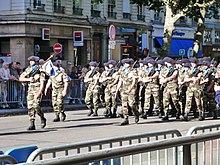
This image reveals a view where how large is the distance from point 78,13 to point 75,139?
90.9ft

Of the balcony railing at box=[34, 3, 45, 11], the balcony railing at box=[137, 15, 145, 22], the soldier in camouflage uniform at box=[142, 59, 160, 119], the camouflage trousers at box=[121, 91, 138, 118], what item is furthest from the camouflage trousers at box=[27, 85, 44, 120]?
the balcony railing at box=[137, 15, 145, 22]

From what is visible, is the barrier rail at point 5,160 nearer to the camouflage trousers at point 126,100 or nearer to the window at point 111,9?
the camouflage trousers at point 126,100

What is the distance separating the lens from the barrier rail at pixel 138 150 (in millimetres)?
3912

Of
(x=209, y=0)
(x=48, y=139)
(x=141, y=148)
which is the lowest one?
(x=48, y=139)

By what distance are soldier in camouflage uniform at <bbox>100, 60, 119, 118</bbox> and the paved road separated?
450 millimetres

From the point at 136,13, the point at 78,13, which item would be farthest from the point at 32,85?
the point at 136,13

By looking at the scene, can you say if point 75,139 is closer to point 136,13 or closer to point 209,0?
point 209,0

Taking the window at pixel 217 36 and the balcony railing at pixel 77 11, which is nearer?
the balcony railing at pixel 77 11

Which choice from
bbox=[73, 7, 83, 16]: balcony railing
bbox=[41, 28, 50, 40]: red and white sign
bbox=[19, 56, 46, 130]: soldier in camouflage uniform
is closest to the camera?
bbox=[19, 56, 46, 130]: soldier in camouflage uniform

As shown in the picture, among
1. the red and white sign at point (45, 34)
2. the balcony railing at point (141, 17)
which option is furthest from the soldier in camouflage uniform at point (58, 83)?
the balcony railing at point (141, 17)

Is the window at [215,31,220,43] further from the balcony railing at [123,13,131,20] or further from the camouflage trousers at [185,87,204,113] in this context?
the camouflage trousers at [185,87,204,113]

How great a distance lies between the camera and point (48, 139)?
12.9m

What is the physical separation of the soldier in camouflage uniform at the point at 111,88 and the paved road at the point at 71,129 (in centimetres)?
45

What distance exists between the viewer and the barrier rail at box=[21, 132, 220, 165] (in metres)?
3.91
